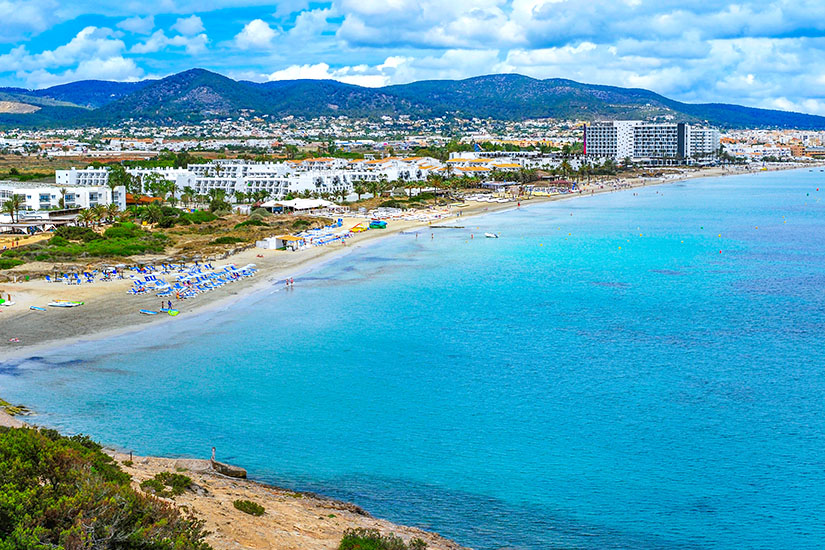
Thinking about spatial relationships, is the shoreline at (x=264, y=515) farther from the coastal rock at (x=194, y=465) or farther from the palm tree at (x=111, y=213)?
the palm tree at (x=111, y=213)

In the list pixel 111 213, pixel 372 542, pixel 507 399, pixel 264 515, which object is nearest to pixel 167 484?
pixel 264 515

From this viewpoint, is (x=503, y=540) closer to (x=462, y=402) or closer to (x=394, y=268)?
(x=462, y=402)

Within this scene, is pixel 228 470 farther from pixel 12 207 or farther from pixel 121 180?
pixel 121 180

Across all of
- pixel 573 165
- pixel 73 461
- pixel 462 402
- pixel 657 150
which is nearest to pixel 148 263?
pixel 462 402

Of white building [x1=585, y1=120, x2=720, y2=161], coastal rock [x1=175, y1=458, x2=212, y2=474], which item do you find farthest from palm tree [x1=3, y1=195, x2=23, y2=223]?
white building [x1=585, y1=120, x2=720, y2=161]

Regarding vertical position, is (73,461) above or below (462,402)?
above

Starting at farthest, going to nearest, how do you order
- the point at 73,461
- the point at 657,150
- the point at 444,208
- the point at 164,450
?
1. the point at 657,150
2. the point at 444,208
3. the point at 164,450
4. the point at 73,461
